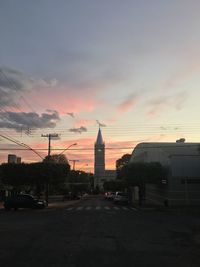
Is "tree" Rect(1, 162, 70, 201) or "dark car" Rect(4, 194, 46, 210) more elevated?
"tree" Rect(1, 162, 70, 201)

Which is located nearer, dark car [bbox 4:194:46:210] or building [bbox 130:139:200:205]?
dark car [bbox 4:194:46:210]

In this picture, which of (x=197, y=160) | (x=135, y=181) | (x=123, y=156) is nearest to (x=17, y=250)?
(x=135, y=181)

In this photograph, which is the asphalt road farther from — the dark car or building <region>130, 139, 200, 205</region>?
building <region>130, 139, 200, 205</region>

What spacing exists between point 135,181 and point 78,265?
50.6 meters

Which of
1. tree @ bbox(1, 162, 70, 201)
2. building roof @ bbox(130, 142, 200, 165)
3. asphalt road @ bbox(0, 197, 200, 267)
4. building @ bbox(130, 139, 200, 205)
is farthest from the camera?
building roof @ bbox(130, 142, 200, 165)

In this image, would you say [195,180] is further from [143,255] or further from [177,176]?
[143,255]

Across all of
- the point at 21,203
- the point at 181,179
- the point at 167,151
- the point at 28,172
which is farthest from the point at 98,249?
the point at 167,151

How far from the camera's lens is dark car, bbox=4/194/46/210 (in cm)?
4959

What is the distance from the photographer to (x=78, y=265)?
11.9 metres

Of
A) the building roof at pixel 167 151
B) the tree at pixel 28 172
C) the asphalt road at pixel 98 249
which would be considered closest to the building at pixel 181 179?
the building roof at pixel 167 151

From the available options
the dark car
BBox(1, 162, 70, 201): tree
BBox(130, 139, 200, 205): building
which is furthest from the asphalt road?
BBox(1, 162, 70, 201): tree

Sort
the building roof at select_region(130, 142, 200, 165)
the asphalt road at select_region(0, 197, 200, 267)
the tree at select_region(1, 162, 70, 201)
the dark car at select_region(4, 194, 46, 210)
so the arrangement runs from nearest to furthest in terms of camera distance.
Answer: the asphalt road at select_region(0, 197, 200, 267), the dark car at select_region(4, 194, 46, 210), the tree at select_region(1, 162, 70, 201), the building roof at select_region(130, 142, 200, 165)

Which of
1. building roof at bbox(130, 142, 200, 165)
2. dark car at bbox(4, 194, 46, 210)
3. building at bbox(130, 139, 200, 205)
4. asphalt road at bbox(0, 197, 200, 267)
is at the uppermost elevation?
building roof at bbox(130, 142, 200, 165)

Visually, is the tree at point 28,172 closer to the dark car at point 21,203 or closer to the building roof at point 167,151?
the dark car at point 21,203
